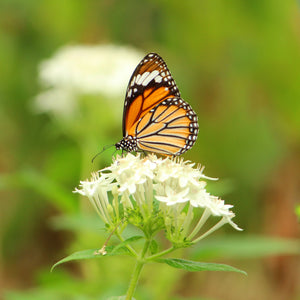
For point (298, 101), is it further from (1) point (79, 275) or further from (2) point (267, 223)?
(1) point (79, 275)

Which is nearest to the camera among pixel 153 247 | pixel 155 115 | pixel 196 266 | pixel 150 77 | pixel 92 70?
pixel 196 266

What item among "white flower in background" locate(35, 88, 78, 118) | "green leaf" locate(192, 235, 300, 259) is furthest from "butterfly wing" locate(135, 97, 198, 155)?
"white flower in background" locate(35, 88, 78, 118)

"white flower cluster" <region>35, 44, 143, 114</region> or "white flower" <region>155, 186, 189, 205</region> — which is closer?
"white flower" <region>155, 186, 189, 205</region>

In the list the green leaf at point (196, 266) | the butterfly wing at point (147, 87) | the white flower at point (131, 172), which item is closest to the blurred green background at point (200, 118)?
the butterfly wing at point (147, 87)

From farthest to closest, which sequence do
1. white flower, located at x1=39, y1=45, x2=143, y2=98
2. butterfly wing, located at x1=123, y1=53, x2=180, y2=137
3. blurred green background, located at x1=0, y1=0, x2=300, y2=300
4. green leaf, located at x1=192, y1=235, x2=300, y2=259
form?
blurred green background, located at x1=0, y1=0, x2=300, y2=300
white flower, located at x1=39, y1=45, x2=143, y2=98
green leaf, located at x1=192, y1=235, x2=300, y2=259
butterfly wing, located at x1=123, y1=53, x2=180, y2=137

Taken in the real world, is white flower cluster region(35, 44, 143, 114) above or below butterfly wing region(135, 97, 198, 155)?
above

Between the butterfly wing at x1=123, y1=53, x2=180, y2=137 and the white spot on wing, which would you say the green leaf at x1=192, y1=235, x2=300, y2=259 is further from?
the white spot on wing

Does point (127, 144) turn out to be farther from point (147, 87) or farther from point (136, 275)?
point (136, 275)

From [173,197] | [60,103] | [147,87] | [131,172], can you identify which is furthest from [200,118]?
[173,197]
